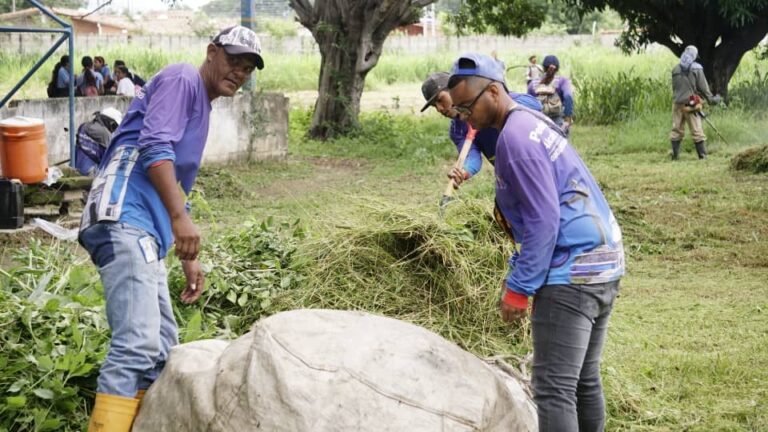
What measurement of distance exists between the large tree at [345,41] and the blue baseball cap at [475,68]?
14.9 meters

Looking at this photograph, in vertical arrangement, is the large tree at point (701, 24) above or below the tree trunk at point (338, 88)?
above

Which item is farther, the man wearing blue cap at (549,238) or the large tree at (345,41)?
the large tree at (345,41)

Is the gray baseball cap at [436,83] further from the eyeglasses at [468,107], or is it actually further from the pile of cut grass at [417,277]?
the eyeglasses at [468,107]

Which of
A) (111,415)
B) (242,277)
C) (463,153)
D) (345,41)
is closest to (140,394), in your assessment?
(111,415)

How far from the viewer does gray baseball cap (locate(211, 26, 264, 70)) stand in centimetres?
390

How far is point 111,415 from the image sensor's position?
11.9ft

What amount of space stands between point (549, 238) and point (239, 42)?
56.0 inches

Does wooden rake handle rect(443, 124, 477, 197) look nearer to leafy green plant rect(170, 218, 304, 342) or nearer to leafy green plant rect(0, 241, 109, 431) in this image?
leafy green plant rect(170, 218, 304, 342)

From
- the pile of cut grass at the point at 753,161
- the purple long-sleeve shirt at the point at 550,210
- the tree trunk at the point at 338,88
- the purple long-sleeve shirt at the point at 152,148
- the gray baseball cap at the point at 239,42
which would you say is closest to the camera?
the purple long-sleeve shirt at the point at 550,210

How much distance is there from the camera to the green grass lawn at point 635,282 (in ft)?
16.6

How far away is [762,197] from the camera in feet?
39.2

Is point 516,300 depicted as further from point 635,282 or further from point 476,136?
point 635,282

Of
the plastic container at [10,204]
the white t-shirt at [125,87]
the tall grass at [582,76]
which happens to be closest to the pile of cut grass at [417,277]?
the plastic container at [10,204]

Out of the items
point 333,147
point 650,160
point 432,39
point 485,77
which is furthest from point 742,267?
point 432,39
